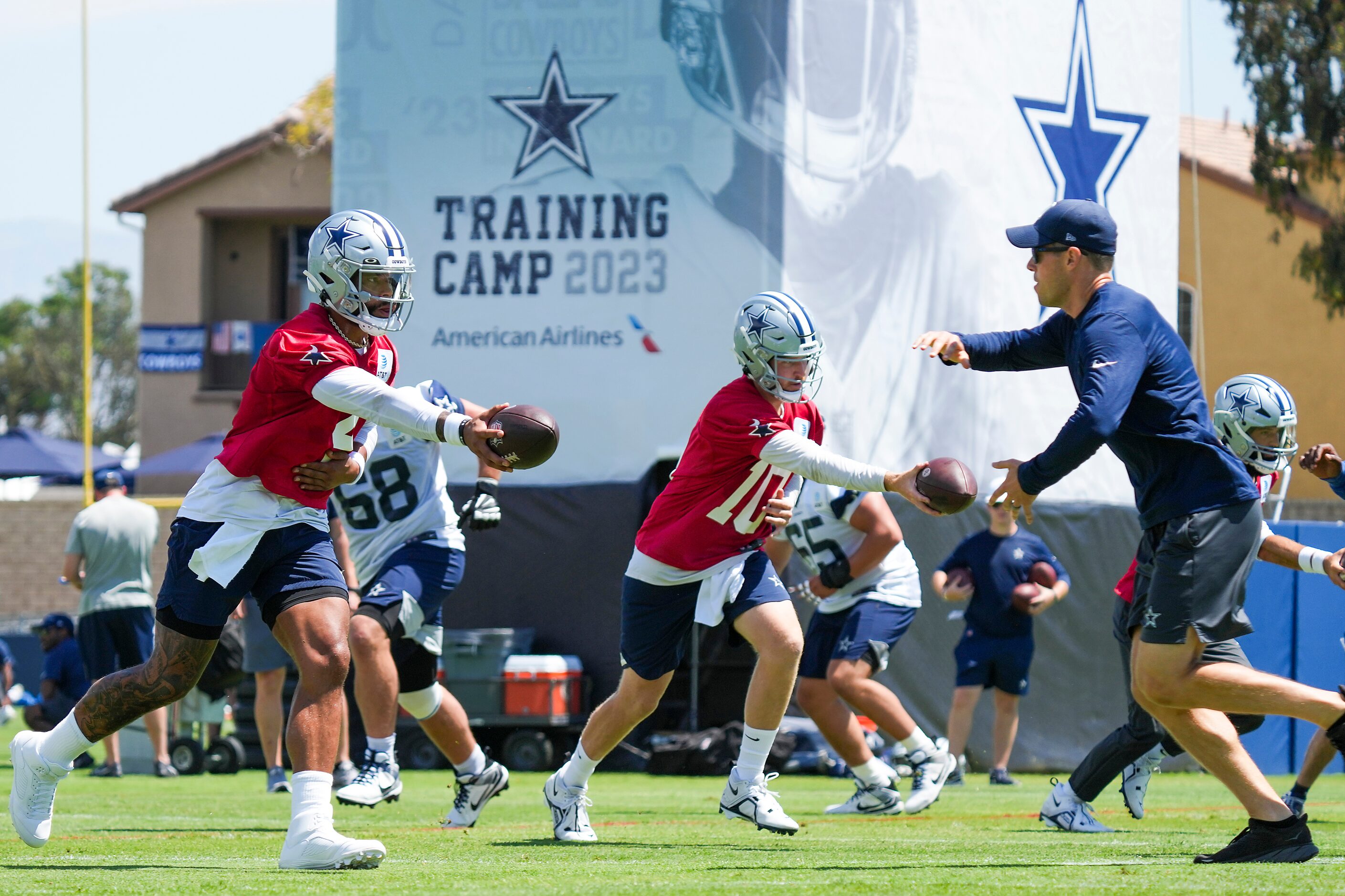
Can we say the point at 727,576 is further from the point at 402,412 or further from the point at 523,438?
the point at 402,412

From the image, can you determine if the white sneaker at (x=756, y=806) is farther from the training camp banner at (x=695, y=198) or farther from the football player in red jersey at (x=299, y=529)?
the training camp banner at (x=695, y=198)

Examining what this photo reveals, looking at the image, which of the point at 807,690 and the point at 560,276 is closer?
the point at 807,690

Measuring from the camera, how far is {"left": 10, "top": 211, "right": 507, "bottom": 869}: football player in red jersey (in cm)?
534

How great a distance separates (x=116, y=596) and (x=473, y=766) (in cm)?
580

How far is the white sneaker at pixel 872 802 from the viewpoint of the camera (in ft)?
27.5

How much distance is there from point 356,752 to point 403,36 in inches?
250

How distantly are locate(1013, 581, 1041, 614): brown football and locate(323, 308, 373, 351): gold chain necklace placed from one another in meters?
7.25

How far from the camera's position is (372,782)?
7633 millimetres

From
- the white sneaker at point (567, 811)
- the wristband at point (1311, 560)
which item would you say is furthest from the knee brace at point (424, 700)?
the wristband at point (1311, 560)

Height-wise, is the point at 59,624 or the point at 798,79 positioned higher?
the point at 798,79

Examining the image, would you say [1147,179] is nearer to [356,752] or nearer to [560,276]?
[560,276]

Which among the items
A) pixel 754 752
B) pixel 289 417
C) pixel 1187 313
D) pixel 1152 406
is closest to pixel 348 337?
pixel 289 417

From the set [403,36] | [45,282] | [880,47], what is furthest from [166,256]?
[45,282]

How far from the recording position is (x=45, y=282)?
6919cm
